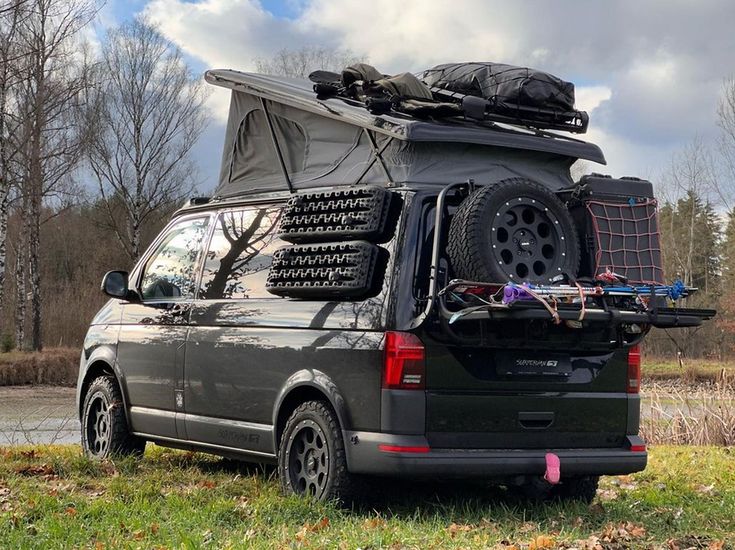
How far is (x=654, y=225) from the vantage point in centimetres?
693

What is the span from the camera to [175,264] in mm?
8070

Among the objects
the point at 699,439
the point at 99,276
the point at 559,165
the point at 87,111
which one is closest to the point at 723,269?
the point at 99,276

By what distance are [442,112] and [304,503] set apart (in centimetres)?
267

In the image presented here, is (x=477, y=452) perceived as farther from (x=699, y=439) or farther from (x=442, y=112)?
(x=699, y=439)

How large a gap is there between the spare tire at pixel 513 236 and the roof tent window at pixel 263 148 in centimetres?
182

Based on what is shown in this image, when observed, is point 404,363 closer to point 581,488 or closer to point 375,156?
point 375,156

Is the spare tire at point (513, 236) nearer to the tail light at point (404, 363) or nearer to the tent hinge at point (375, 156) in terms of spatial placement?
the tail light at point (404, 363)

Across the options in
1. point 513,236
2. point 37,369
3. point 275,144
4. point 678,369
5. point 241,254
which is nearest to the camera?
point 513,236

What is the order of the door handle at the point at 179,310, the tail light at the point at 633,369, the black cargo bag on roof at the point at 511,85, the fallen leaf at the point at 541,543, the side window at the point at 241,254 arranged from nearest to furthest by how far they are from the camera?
the fallen leaf at the point at 541,543, the tail light at the point at 633,369, the side window at the point at 241,254, the black cargo bag on roof at the point at 511,85, the door handle at the point at 179,310

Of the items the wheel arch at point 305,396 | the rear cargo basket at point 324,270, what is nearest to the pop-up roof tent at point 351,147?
the rear cargo basket at point 324,270

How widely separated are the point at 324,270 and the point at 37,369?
19110 mm

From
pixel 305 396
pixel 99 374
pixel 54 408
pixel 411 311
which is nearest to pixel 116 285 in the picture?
pixel 99 374

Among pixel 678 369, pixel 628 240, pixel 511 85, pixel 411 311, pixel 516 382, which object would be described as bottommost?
pixel 678 369

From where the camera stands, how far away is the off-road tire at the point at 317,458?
6.11 meters
